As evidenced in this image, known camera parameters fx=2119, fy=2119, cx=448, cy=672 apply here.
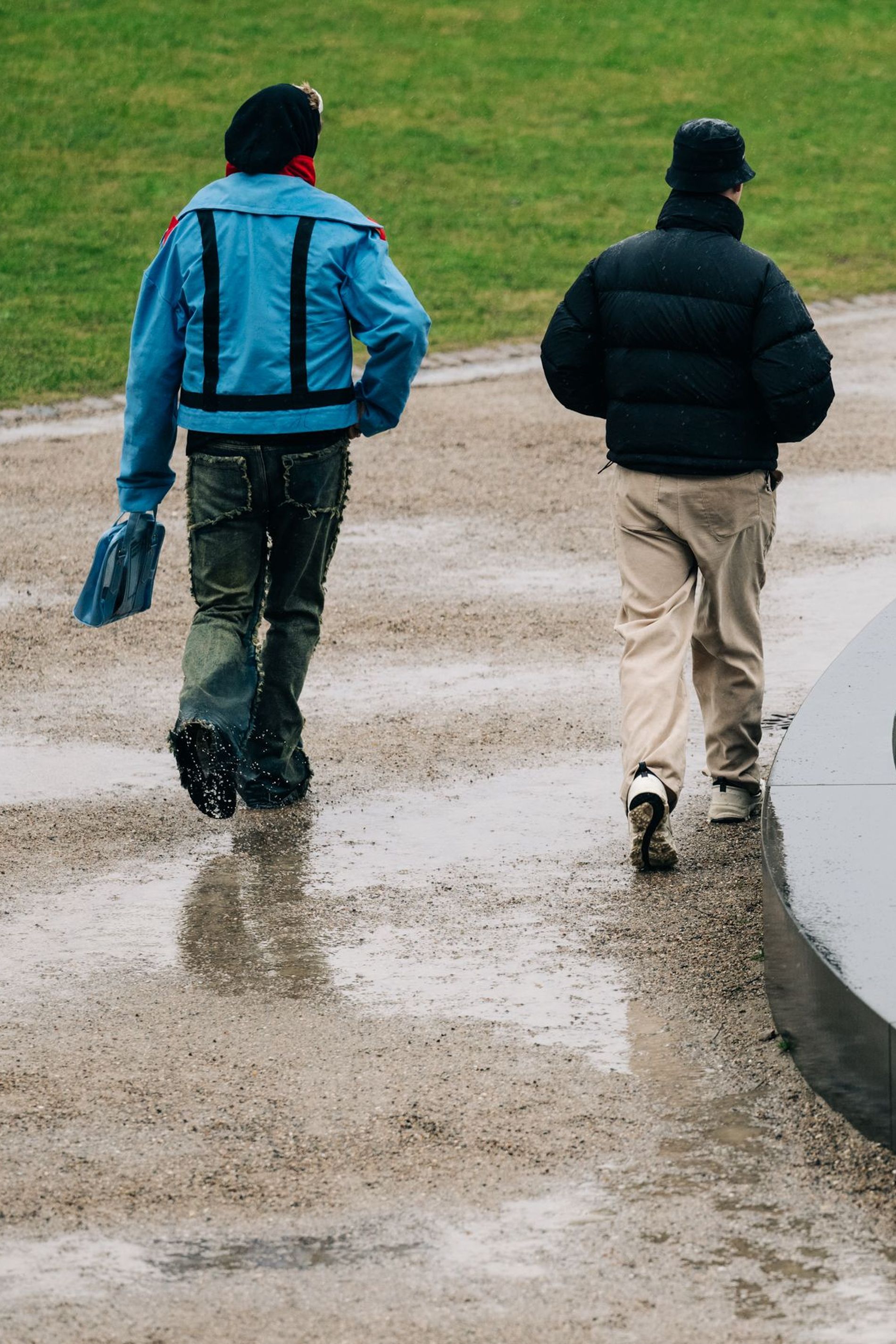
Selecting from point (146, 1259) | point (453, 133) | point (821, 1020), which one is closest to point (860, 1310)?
point (821, 1020)

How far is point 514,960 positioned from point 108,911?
42.5 inches

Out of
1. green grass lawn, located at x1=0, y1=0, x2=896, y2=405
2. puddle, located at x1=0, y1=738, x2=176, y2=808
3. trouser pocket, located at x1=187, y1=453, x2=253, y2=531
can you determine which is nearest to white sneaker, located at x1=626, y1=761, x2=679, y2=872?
trouser pocket, located at x1=187, y1=453, x2=253, y2=531

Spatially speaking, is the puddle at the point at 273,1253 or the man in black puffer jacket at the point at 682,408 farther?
the man in black puffer jacket at the point at 682,408

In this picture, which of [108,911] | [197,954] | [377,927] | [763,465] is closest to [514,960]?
[377,927]

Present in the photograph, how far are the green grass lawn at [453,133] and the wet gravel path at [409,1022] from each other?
18.2 ft

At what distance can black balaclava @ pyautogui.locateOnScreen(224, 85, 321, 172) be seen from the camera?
225 inches

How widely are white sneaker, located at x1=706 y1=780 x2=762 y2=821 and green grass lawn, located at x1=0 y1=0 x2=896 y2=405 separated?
7.14 meters

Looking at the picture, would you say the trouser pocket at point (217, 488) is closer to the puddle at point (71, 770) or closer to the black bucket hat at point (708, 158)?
the puddle at point (71, 770)

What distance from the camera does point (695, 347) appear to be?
5.48m

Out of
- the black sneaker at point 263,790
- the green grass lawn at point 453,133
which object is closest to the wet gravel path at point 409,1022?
the black sneaker at point 263,790

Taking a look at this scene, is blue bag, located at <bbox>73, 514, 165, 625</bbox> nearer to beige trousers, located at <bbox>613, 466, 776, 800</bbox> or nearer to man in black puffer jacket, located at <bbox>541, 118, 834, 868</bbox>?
man in black puffer jacket, located at <bbox>541, 118, 834, 868</bbox>

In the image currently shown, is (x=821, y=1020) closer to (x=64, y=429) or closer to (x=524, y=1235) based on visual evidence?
(x=524, y=1235)

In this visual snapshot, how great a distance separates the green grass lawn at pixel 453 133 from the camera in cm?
1546

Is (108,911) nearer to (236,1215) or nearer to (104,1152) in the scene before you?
(104,1152)
